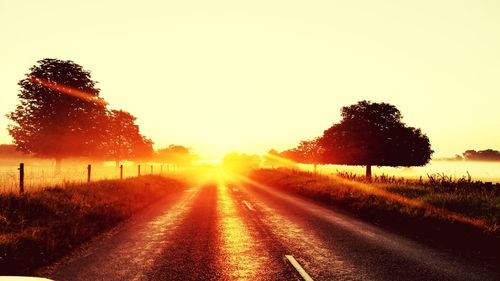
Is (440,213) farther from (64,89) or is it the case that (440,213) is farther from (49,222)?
(64,89)

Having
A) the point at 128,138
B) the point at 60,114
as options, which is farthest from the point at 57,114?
the point at 128,138

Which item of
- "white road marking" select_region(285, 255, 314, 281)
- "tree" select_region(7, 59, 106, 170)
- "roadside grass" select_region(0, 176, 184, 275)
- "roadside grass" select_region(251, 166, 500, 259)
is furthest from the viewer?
"tree" select_region(7, 59, 106, 170)

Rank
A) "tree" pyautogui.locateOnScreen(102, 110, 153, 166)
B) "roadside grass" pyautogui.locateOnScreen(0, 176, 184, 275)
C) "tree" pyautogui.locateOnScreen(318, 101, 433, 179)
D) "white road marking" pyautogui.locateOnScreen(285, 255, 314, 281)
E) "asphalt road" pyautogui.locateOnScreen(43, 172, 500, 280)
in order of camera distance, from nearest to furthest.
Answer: "white road marking" pyautogui.locateOnScreen(285, 255, 314, 281), "asphalt road" pyautogui.locateOnScreen(43, 172, 500, 280), "roadside grass" pyautogui.locateOnScreen(0, 176, 184, 275), "tree" pyautogui.locateOnScreen(318, 101, 433, 179), "tree" pyautogui.locateOnScreen(102, 110, 153, 166)

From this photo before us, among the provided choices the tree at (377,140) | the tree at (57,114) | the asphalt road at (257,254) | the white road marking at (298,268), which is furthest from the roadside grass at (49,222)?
the tree at (377,140)

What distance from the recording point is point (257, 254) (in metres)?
8.13

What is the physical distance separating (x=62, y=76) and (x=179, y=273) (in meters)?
32.3

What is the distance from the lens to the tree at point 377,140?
129 feet

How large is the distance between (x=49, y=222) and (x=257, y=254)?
19.6ft

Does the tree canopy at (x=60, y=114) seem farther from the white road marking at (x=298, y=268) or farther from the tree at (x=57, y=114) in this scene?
the white road marking at (x=298, y=268)

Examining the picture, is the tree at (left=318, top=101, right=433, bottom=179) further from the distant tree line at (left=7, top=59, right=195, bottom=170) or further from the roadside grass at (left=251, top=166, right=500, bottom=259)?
the distant tree line at (left=7, top=59, right=195, bottom=170)

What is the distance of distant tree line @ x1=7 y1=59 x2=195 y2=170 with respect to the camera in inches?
1262

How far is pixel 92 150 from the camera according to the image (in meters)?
35.6

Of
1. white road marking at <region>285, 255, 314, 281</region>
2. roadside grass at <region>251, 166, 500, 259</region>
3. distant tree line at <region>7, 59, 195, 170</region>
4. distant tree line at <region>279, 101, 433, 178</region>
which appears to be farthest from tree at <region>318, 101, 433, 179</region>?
white road marking at <region>285, 255, 314, 281</region>

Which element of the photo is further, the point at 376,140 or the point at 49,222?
the point at 376,140
